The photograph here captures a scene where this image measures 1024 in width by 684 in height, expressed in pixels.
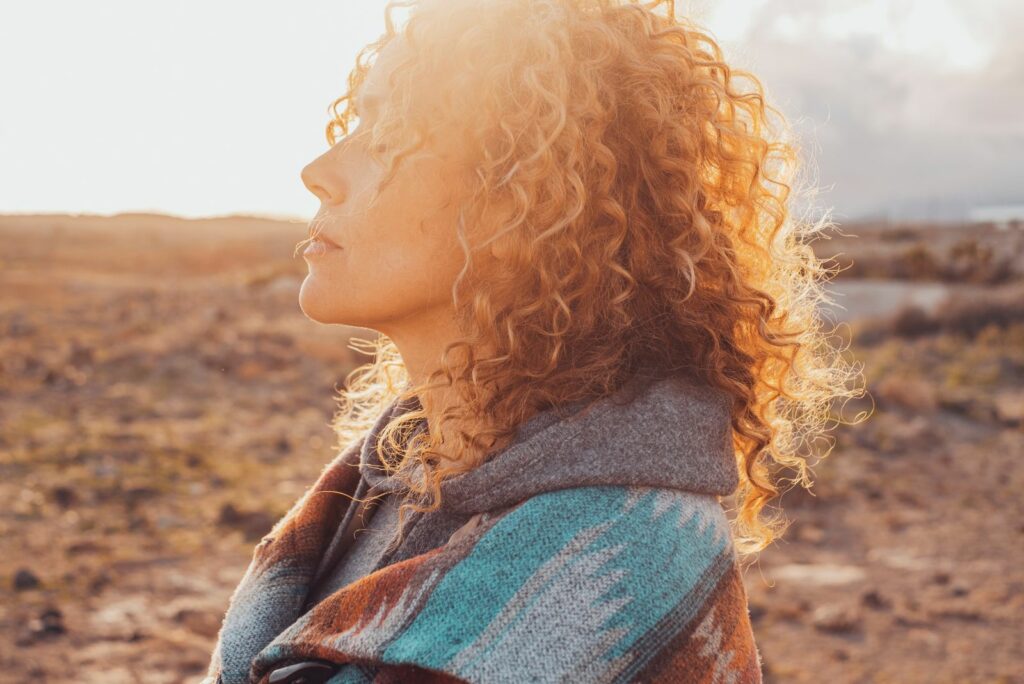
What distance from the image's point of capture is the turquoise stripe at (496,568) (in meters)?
1.16

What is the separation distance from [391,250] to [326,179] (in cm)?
20

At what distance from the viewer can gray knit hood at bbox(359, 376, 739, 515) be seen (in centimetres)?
125

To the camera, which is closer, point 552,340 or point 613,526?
point 613,526

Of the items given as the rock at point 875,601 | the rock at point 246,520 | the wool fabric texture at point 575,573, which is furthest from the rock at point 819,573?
the wool fabric texture at point 575,573

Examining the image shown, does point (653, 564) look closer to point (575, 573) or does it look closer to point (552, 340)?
point (575, 573)

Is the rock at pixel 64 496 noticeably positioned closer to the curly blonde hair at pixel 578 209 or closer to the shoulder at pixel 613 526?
the curly blonde hair at pixel 578 209

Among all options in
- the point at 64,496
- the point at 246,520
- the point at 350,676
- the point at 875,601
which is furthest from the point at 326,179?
the point at 64,496

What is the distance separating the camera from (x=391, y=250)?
148 cm

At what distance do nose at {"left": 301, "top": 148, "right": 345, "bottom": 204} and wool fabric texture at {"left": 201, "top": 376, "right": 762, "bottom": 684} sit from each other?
0.55m

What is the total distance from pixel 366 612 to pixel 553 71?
89 centimetres

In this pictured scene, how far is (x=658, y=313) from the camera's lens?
148 centimetres

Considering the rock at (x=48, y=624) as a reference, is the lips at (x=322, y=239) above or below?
above

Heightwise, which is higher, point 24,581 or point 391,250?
point 391,250

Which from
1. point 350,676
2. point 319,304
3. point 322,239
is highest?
point 322,239
